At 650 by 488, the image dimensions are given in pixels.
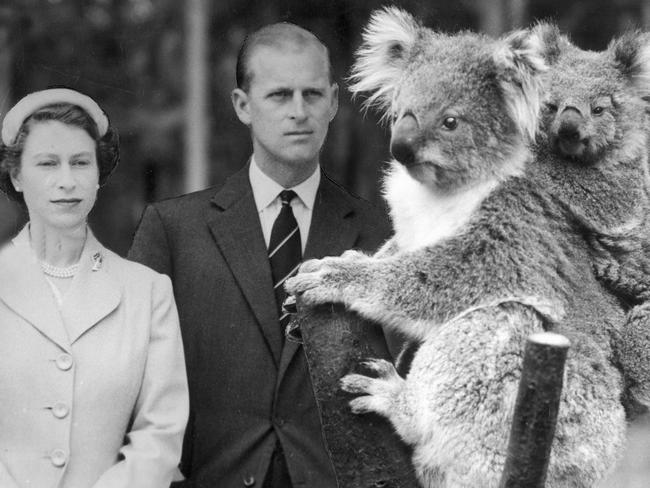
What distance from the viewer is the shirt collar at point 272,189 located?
7.80 ft

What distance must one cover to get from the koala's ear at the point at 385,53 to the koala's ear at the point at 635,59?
0.51m

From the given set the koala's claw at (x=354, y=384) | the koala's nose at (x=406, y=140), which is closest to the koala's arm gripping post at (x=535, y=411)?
the koala's claw at (x=354, y=384)

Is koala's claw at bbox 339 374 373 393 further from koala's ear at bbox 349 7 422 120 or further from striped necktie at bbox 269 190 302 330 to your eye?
koala's ear at bbox 349 7 422 120

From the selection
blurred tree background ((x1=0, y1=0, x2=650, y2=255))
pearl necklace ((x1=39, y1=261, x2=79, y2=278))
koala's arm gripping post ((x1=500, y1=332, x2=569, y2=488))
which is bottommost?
koala's arm gripping post ((x1=500, y1=332, x2=569, y2=488))

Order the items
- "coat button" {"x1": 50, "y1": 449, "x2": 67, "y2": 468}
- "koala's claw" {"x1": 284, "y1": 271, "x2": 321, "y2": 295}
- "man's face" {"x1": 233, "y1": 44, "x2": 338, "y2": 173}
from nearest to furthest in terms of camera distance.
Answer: "coat button" {"x1": 50, "y1": 449, "x2": 67, "y2": 468} → "koala's claw" {"x1": 284, "y1": 271, "x2": 321, "y2": 295} → "man's face" {"x1": 233, "y1": 44, "x2": 338, "y2": 173}

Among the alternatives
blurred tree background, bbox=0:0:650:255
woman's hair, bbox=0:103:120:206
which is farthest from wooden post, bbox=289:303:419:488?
blurred tree background, bbox=0:0:650:255

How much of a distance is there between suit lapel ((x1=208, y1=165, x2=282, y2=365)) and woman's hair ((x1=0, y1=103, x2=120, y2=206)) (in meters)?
0.39

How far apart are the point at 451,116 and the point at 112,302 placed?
848 millimetres

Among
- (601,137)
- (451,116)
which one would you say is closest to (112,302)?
(451,116)

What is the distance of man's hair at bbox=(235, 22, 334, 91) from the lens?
231 centimetres

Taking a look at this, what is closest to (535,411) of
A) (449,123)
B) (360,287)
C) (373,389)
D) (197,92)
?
(373,389)

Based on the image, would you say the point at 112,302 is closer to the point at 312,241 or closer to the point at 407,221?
the point at 312,241

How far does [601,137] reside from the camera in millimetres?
2203

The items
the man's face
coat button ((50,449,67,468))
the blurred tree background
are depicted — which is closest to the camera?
coat button ((50,449,67,468))
